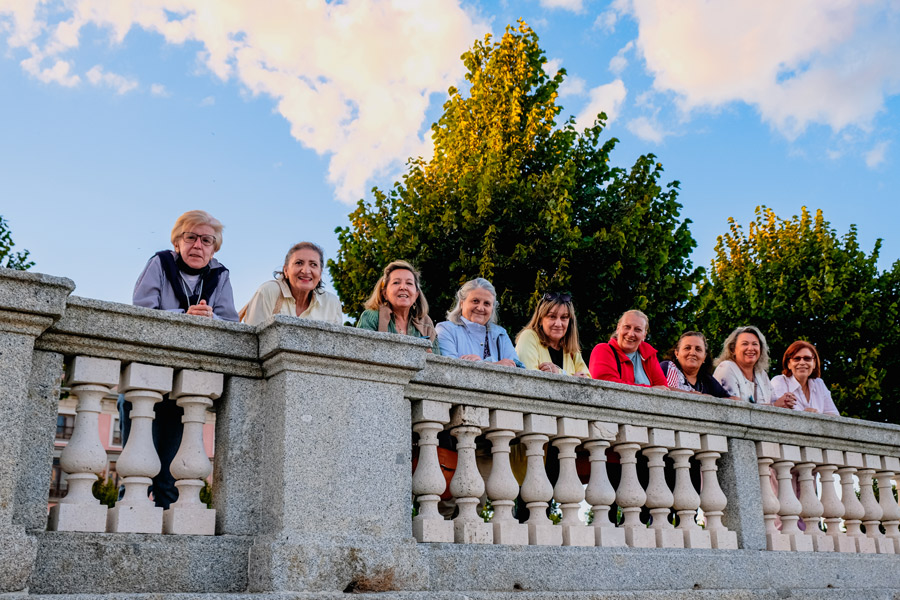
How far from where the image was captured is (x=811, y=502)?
6.11 meters

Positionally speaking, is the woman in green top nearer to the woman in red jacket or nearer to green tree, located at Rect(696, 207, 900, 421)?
the woman in red jacket

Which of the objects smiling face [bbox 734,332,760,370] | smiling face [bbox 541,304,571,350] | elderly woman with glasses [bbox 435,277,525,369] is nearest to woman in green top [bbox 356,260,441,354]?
elderly woman with glasses [bbox 435,277,525,369]

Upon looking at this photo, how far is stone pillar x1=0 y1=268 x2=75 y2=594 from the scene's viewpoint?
10.2ft

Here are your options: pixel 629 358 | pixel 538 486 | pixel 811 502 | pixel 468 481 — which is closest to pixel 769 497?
pixel 811 502

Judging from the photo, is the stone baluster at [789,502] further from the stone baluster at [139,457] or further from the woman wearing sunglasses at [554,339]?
the stone baluster at [139,457]

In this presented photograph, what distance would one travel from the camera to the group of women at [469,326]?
4.70m

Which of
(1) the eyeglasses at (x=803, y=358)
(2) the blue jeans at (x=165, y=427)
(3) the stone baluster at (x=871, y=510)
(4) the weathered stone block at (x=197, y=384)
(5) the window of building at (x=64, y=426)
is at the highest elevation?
(5) the window of building at (x=64, y=426)

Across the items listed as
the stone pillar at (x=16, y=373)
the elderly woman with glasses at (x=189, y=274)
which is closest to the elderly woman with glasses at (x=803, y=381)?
the elderly woman with glasses at (x=189, y=274)

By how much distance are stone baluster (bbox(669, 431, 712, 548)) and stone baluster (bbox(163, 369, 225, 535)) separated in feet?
9.67

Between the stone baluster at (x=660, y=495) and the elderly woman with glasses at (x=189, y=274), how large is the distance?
2.63 meters

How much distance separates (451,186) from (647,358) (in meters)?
8.81

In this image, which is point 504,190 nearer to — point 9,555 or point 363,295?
point 363,295

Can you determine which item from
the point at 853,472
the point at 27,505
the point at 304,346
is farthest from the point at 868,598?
the point at 27,505

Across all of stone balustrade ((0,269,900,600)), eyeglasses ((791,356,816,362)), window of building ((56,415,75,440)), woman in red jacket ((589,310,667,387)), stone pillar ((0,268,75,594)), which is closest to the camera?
stone pillar ((0,268,75,594))
